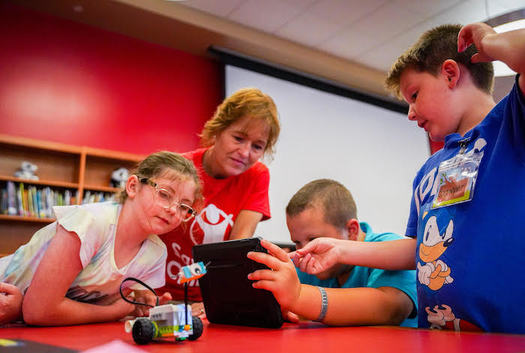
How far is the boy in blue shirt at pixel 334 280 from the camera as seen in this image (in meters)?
0.91

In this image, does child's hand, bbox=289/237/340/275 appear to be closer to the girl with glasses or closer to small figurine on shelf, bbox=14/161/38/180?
the girl with glasses

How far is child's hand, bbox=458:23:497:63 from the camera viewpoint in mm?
855

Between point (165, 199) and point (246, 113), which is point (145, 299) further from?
point (246, 113)

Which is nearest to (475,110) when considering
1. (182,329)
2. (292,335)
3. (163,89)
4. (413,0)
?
(292,335)

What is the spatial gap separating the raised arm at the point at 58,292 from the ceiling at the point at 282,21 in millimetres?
3005

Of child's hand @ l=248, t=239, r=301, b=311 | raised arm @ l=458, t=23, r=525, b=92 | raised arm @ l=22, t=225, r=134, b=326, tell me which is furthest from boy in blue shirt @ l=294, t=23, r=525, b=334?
raised arm @ l=22, t=225, r=134, b=326

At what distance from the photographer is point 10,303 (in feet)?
3.86

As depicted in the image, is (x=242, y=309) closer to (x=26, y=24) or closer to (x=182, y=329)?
(x=182, y=329)

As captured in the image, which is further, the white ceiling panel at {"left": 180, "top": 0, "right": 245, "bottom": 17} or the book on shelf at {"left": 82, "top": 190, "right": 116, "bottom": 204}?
the white ceiling panel at {"left": 180, "top": 0, "right": 245, "bottom": 17}

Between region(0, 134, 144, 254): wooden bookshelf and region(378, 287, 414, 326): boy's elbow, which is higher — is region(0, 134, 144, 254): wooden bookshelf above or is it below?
above

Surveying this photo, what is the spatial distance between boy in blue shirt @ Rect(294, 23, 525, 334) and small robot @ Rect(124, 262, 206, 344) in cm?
43

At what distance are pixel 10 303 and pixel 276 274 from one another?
756 mm

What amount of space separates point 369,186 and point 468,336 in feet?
15.0

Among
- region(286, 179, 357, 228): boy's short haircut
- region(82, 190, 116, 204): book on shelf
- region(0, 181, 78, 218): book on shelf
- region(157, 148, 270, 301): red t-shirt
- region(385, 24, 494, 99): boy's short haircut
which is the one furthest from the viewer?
region(82, 190, 116, 204): book on shelf
